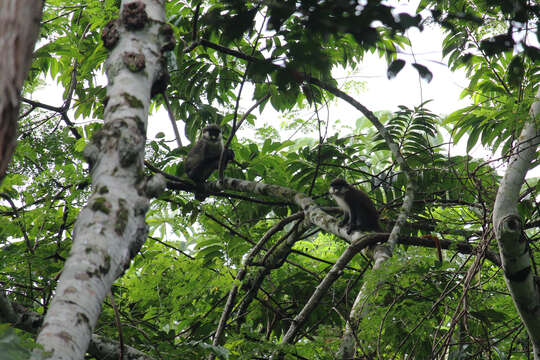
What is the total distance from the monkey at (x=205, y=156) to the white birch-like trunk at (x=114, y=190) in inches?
157

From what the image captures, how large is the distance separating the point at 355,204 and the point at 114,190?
4.11 m

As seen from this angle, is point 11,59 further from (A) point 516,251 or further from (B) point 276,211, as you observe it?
(B) point 276,211

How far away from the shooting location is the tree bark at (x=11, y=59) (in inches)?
36.5

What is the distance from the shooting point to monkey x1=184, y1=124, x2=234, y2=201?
6.64 meters

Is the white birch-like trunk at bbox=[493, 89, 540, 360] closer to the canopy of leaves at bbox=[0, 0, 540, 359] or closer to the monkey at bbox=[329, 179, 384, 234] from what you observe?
the canopy of leaves at bbox=[0, 0, 540, 359]

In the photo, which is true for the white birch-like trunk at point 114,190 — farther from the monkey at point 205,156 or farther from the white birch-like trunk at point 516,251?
the monkey at point 205,156

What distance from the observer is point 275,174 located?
17.6 ft

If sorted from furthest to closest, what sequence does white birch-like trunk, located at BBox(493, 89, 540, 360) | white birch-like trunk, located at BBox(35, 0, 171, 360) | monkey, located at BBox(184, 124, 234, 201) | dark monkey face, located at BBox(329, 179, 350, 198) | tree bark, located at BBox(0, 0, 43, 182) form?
monkey, located at BBox(184, 124, 234, 201), dark monkey face, located at BBox(329, 179, 350, 198), white birch-like trunk, located at BBox(493, 89, 540, 360), white birch-like trunk, located at BBox(35, 0, 171, 360), tree bark, located at BBox(0, 0, 43, 182)

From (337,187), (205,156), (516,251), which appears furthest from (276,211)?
(516,251)

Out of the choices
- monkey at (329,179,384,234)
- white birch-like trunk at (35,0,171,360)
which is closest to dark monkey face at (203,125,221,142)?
monkey at (329,179,384,234)

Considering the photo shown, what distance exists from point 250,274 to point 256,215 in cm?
101

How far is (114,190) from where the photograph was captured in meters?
1.96

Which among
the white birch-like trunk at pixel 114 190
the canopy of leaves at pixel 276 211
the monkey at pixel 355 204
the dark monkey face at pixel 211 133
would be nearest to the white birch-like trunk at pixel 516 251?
the canopy of leaves at pixel 276 211

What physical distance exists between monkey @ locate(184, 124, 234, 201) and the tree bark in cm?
551
